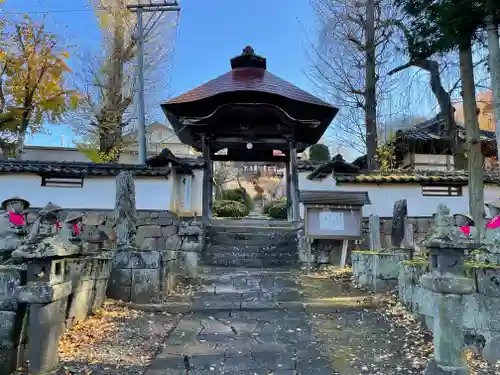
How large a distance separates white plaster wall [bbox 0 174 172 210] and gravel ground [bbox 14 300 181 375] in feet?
22.7

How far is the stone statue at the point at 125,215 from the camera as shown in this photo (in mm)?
6809

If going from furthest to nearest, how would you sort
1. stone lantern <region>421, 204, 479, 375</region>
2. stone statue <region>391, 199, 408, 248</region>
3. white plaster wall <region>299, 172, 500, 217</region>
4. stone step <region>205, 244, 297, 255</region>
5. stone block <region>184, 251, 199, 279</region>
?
white plaster wall <region>299, 172, 500, 217</region>
stone step <region>205, 244, 297, 255</region>
stone block <region>184, 251, 199, 279</region>
stone statue <region>391, 199, 408, 248</region>
stone lantern <region>421, 204, 479, 375</region>

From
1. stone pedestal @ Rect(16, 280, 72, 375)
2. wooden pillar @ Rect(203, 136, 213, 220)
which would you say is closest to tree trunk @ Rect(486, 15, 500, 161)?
wooden pillar @ Rect(203, 136, 213, 220)

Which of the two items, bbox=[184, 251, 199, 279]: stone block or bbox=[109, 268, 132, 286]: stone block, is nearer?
bbox=[109, 268, 132, 286]: stone block

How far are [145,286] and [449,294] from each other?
15.6 ft

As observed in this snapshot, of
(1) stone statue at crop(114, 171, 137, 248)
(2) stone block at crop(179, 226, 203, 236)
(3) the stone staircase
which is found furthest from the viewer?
(3) the stone staircase

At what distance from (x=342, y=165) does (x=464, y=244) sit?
31.2 ft

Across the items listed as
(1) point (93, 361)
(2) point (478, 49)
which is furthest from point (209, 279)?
(2) point (478, 49)

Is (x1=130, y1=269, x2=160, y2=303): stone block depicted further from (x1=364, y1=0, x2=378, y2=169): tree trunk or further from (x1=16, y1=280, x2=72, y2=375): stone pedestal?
(x1=364, y1=0, x2=378, y2=169): tree trunk

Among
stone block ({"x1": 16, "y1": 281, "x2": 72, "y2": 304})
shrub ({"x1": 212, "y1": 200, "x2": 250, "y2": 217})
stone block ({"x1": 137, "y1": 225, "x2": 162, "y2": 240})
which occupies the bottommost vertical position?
stone block ({"x1": 16, "y1": 281, "x2": 72, "y2": 304})

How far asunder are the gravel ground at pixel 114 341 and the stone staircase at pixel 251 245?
4552mm

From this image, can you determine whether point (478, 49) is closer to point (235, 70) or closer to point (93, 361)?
point (235, 70)

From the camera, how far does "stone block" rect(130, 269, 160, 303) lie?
21.1ft

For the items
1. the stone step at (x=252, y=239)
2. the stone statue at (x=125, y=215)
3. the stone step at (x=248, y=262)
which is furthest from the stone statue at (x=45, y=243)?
the stone step at (x=252, y=239)
